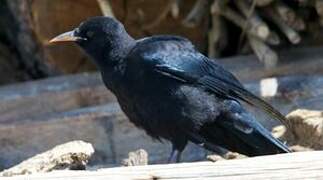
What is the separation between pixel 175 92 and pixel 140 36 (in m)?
1.46

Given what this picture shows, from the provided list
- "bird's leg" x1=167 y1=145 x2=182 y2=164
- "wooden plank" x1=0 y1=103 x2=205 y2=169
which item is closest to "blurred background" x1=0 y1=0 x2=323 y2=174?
"wooden plank" x1=0 y1=103 x2=205 y2=169

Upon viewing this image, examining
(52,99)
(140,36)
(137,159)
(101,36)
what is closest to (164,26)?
(140,36)

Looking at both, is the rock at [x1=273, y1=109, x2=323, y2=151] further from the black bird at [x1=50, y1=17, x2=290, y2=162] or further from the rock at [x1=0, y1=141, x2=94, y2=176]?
Answer: the rock at [x1=0, y1=141, x2=94, y2=176]

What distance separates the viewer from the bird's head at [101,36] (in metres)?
4.08

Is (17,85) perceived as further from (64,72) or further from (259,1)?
(259,1)

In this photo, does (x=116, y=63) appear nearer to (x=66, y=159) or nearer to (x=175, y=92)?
(x=175, y=92)

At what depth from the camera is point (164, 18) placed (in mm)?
5324

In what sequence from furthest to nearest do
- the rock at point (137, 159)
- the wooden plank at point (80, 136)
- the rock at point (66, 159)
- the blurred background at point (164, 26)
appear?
1. the blurred background at point (164, 26)
2. the wooden plank at point (80, 136)
3. the rock at point (137, 159)
4. the rock at point (66, 159)

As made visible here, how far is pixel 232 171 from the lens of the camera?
3.02 metres

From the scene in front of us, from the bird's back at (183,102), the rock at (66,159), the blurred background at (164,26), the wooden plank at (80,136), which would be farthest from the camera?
the blurred background at (164,26)

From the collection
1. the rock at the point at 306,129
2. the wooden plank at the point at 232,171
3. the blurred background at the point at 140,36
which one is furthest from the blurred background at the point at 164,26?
the wooden plank at the point at 232,171

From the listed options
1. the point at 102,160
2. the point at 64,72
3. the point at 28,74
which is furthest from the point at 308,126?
the point at 28,74

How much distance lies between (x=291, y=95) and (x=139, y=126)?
32.1 inches

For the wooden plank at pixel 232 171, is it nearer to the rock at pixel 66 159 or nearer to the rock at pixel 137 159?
the rock at pixel 66 159
